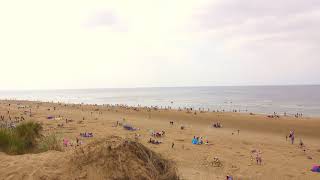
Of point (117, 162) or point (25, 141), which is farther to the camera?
point (25, 141)

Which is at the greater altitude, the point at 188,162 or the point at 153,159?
the point at 153,159

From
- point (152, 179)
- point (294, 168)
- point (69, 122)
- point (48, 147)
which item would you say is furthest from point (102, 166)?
point (69, 122)

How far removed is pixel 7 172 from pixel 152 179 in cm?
331

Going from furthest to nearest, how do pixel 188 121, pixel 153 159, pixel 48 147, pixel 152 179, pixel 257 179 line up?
pixel 188 121, pixel 257 179, pixel 48 147, pixel 153 159, pixel 152 179

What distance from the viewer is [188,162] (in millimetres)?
13625

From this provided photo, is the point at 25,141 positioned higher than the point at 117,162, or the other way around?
the point at 117,162

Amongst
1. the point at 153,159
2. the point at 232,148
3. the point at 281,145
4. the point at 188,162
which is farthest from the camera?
the point at 281,145

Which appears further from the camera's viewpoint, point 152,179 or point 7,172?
point 7,172

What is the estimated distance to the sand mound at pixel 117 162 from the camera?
5855mm

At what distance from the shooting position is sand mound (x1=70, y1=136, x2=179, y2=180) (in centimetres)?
586

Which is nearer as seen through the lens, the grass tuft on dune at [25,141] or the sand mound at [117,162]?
the sand mound at [117,162]

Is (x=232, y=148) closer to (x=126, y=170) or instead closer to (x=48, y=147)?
(x=48, y=147)

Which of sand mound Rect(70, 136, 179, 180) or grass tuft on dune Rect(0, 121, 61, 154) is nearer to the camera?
sand mound Rect(70, 136, 179, 180)

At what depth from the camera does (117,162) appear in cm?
598
